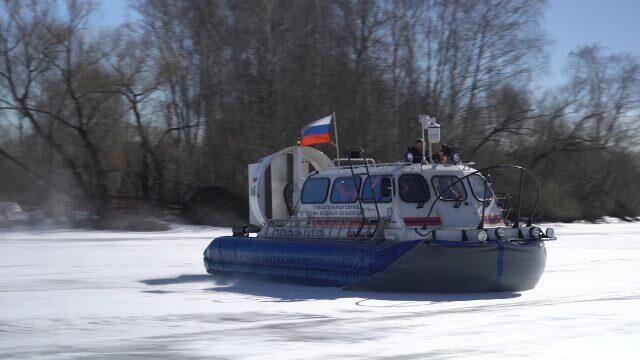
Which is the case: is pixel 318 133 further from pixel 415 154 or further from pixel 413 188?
pixel 413 188

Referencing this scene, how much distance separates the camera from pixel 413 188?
39.2 ft

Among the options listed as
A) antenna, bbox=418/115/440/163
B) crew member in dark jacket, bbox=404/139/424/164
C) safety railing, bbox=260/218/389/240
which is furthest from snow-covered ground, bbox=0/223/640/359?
antenna, bbox=418/115/440/163

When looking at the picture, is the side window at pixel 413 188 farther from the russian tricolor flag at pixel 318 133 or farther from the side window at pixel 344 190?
the russian tricolor flag at pixel 318 133

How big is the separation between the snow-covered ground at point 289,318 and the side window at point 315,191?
162 centimetres

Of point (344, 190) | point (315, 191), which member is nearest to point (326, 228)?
point (344, 190)

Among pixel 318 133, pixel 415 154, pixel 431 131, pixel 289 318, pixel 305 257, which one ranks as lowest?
pixel 289 318

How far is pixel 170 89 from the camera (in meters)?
34.7

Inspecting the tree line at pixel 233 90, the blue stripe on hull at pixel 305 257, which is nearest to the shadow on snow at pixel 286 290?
the blue stripe on hull at pixel 305 257

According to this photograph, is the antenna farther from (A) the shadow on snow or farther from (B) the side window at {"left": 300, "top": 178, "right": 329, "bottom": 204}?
(A) the shadow on snow

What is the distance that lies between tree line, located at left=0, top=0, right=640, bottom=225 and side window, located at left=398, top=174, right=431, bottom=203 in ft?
66.5

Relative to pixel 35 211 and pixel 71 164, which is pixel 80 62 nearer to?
pixel 71 164

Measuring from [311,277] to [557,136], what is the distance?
2967 centimetres

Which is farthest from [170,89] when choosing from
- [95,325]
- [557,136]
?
[95,325]

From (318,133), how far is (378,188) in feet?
7.71
